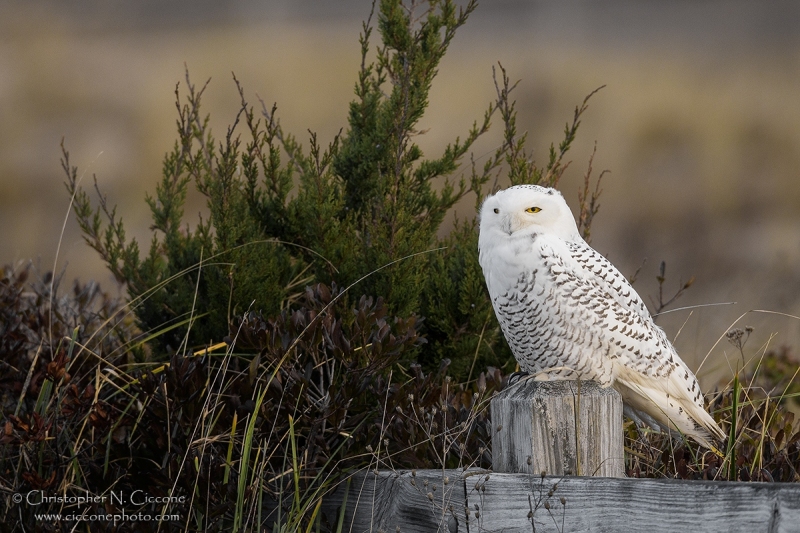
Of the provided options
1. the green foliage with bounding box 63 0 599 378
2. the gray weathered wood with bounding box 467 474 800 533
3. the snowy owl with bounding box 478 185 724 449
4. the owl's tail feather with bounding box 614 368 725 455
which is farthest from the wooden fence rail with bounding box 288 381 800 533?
the green foliage with bounding box 63 0 599 378

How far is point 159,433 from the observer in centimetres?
252

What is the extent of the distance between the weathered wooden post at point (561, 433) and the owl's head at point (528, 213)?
0.60 metres

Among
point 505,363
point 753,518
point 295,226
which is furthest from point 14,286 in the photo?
point 753,518

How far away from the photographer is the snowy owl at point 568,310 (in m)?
2.37

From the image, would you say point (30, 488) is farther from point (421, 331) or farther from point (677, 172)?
point (677, 172)

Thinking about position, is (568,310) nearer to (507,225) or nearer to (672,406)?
(507,225)

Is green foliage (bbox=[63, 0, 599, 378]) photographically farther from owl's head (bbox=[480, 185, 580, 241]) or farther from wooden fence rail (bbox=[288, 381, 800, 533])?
wooden fence rail (bbox=[288, 381, 800, 533])

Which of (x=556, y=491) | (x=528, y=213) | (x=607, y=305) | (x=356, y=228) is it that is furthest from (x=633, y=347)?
(x=356, y=228)

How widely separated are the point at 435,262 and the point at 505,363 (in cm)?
52

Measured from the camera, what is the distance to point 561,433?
1.88 meters

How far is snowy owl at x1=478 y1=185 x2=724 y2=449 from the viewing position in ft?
7.76

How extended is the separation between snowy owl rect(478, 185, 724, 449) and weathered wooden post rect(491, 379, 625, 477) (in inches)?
16.0

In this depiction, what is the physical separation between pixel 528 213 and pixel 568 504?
3.08 ft

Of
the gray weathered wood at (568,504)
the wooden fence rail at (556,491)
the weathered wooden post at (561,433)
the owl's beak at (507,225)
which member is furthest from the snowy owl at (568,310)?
the gray weathered wood at (568,504)
